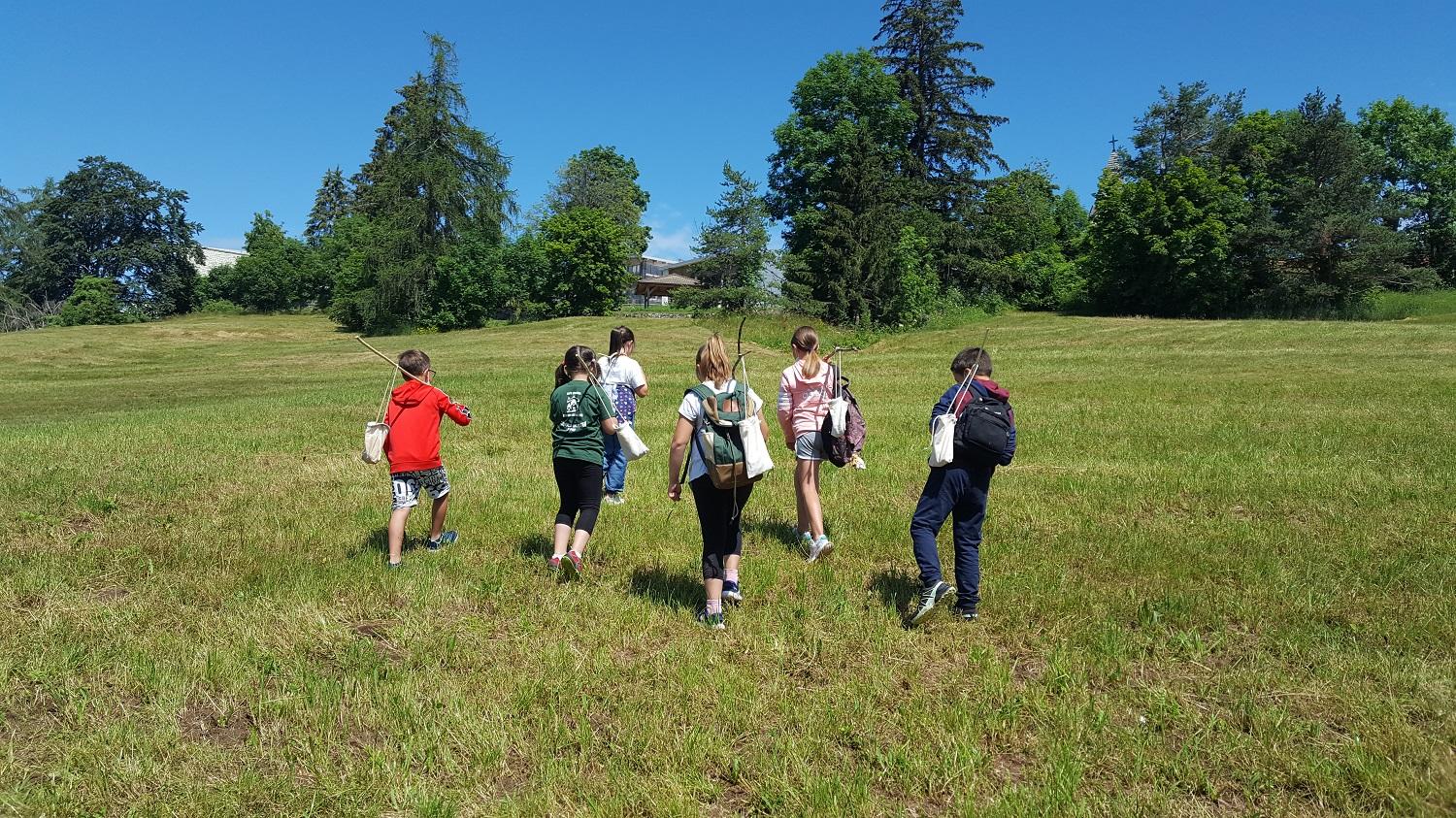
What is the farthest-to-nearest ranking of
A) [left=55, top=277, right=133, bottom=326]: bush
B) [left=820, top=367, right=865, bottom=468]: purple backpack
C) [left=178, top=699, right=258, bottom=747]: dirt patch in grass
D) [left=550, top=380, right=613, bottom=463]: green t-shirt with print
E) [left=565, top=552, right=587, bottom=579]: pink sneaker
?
[left=55, top=277, right=133, bottom=326]: bush, [left=820, top=367, right=865, bottom=468]: purple backpack, [left=550, top=380, right=613, bottom=463]: green t-shirt with print, [left=565, top=552, right=587, bottom=579]: pink sneaker, [left=178, top=699, right=258, bottom=747]: dirt patch in grass

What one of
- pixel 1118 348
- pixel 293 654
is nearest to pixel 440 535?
pixel 293 654

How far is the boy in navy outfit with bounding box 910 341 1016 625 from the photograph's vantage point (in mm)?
5218

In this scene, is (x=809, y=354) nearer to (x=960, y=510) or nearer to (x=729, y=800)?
(x=960, y=510)

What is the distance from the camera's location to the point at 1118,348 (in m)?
27.8

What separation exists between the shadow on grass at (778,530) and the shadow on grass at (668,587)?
113 centimetres

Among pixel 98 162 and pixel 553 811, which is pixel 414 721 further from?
pixel 98 162

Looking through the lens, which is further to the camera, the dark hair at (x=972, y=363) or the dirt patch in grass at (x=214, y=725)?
the dark hair at (x=972, y=363)

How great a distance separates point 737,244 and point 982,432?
145 ft

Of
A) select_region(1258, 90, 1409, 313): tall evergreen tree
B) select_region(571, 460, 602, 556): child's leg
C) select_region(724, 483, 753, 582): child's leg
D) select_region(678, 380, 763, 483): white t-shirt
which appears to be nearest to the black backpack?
select_region(678, 380, 763, 483): white t-shirt

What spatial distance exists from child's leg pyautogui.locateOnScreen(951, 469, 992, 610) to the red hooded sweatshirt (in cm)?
390

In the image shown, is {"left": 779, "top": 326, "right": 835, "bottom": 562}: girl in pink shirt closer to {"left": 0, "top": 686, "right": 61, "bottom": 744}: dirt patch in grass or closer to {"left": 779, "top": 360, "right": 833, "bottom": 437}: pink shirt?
{"left": 779, "top": 360, "right": 833, "bottom": 437}: pink shirt

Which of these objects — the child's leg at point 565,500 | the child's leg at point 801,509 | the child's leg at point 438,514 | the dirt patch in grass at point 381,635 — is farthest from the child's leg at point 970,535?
the child's leg at point 438,514

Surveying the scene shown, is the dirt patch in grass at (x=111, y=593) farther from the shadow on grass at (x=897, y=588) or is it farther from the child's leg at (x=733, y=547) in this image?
the shadow on grass at (x=897, y=588)

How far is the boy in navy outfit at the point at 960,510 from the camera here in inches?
205
